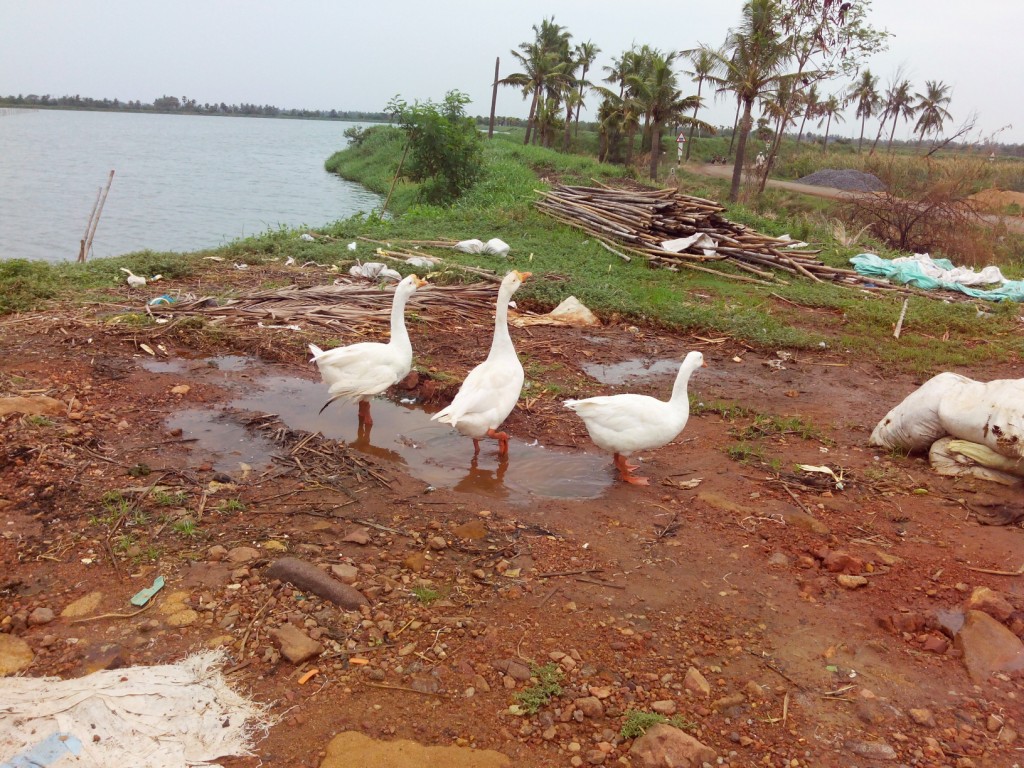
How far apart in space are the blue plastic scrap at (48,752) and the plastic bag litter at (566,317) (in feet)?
23.3

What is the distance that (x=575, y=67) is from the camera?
44.8 metres

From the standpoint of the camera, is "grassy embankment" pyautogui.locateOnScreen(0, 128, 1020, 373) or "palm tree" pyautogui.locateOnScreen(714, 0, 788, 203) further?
"palm tree" pyautogui.locateOnScreen(714, 0, 788, 203)

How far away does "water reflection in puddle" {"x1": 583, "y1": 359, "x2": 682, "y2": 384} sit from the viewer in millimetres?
7656

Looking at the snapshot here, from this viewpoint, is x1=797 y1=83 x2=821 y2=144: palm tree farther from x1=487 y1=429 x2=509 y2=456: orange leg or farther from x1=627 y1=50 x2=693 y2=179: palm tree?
x1=487 y1=429 x2=509 y2=456: orange leg

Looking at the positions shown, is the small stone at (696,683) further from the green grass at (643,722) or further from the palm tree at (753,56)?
the palm tree at (753,56)

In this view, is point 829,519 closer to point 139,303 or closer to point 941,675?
point 941,675

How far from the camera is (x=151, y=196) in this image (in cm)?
2609

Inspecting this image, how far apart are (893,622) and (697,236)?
11.0m

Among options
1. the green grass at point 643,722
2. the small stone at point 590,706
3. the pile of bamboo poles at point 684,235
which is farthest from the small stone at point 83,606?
the pile of bamboo poles at point 684,235

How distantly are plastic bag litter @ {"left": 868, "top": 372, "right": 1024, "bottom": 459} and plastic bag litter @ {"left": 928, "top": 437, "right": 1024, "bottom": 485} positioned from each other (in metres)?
0.06

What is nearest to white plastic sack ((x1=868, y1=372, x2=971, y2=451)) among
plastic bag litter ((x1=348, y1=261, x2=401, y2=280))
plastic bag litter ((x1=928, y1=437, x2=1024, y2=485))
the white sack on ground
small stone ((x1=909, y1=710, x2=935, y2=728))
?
plastic bag litter ((x1=928, y1=437, x2=1024, y2=485))

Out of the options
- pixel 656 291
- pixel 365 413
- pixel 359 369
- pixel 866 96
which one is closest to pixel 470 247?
pixel 656 291

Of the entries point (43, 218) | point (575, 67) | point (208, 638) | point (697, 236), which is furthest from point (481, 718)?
point (575, 67)

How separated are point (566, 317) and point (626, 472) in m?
4.55
